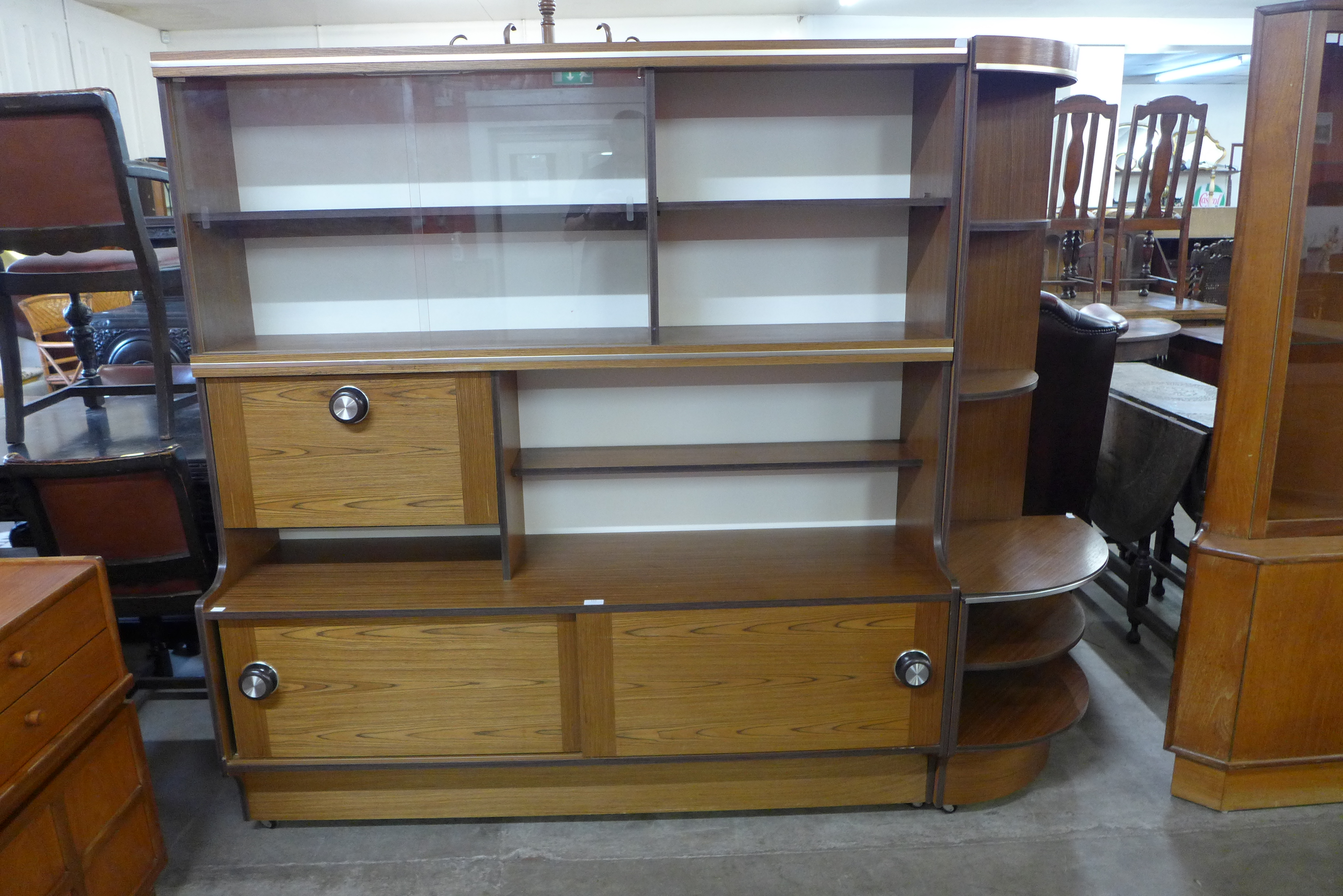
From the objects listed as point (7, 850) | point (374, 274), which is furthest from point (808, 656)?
point (7, 850)

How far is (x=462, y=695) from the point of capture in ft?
6.79

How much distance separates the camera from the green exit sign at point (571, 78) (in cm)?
189

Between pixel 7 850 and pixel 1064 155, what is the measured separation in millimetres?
5568

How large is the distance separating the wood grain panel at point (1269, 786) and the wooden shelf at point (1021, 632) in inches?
16.6

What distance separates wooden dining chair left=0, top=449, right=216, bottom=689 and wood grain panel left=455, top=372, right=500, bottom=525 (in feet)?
2.64

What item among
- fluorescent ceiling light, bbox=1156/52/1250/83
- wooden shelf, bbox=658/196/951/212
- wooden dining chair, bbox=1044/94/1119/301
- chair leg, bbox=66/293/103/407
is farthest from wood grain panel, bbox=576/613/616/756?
fluorescent ceiling light, bbox=1156/52/1250/83

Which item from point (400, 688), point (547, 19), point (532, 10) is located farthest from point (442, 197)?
point (532, 10)

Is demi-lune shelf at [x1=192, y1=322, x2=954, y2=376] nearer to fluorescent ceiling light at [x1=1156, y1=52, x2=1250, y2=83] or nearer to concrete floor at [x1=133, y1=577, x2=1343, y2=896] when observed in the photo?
concrete floor at [x1=133, y1=577, x2=1343, y2=896]

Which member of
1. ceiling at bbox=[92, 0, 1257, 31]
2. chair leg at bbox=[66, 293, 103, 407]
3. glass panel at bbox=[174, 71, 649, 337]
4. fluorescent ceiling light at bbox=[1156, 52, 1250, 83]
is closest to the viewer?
glass panel at bbox=[174, 71, 649, 337]

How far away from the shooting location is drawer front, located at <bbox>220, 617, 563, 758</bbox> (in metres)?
2.03

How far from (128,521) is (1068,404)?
2.92m

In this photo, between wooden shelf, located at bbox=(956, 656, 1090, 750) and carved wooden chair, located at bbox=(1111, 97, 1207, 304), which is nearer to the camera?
wooden shelf, located at bbox=(956, 656, 1090, 750)

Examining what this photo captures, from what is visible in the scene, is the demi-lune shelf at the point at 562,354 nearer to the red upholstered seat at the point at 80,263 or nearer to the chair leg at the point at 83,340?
the red upholstered seat at the point at 80,263

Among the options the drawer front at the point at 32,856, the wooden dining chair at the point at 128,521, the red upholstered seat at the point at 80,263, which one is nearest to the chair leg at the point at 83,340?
the red upholstered seat at the point at 80,263
